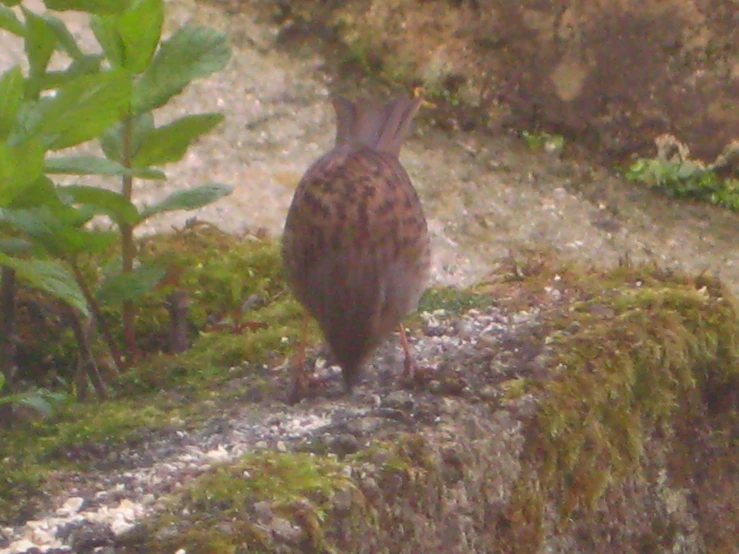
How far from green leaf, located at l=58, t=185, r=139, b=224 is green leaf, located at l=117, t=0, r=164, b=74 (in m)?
0.24

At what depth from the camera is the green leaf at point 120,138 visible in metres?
2.48

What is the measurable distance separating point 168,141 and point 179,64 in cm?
16

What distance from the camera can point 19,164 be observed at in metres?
1.87

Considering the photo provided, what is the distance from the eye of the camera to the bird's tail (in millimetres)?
2854

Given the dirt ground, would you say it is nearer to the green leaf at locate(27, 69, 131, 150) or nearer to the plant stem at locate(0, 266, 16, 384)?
the plant stem at locate(0, 266, 16, 384)

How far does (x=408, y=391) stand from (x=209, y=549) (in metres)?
0.72

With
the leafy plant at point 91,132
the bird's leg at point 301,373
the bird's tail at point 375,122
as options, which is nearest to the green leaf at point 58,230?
the leafy plant at point 91,132

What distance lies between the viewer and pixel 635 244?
4.15m

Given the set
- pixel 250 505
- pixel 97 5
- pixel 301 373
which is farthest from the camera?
pixel 301 373

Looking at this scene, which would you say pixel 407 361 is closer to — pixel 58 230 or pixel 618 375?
pixel 618 375

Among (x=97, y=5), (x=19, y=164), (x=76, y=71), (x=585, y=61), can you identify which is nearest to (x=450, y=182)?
(x=585, y=61)

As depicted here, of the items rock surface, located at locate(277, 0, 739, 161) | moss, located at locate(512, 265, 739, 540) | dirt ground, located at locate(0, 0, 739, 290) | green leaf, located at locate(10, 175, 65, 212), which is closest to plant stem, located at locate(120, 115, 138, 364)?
green leaf, located at locate(10, 175, 65, 212)

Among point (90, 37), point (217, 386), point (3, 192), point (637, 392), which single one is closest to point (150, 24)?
point (3, 192)

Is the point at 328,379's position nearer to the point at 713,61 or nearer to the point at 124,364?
the point at 124,364
